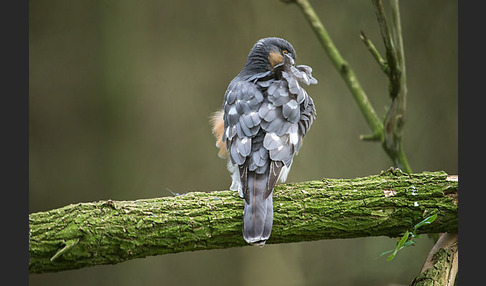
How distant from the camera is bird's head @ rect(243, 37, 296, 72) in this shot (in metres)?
3.20

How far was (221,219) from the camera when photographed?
2400 mm

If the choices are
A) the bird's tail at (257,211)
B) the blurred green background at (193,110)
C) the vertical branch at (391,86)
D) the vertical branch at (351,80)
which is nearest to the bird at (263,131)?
the bird's tail at (257,211)

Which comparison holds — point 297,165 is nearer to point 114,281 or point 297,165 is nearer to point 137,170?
point 137,170

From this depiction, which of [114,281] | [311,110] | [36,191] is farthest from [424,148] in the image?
[36,191]

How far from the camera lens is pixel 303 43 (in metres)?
5.41

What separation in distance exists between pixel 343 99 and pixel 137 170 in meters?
2.33

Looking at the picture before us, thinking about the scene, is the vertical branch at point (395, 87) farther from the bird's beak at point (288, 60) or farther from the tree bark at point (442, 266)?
the tree bark at point (442, 266)

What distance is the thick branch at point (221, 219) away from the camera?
88.0 inches

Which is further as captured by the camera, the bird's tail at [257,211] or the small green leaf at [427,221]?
the small green leaf at [427,221]

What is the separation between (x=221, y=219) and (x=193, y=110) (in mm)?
2963

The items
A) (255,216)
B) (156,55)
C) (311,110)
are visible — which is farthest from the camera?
(156,55)

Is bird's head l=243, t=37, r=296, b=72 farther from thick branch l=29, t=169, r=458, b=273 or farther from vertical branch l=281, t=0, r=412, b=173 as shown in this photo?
thick branch l=29, t=169, r=458, b=273

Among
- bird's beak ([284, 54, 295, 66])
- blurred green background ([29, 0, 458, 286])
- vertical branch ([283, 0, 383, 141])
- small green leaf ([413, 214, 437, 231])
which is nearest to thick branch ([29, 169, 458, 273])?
small green leaf ([413, 214, 437, 231])

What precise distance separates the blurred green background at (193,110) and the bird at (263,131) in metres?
2.13
